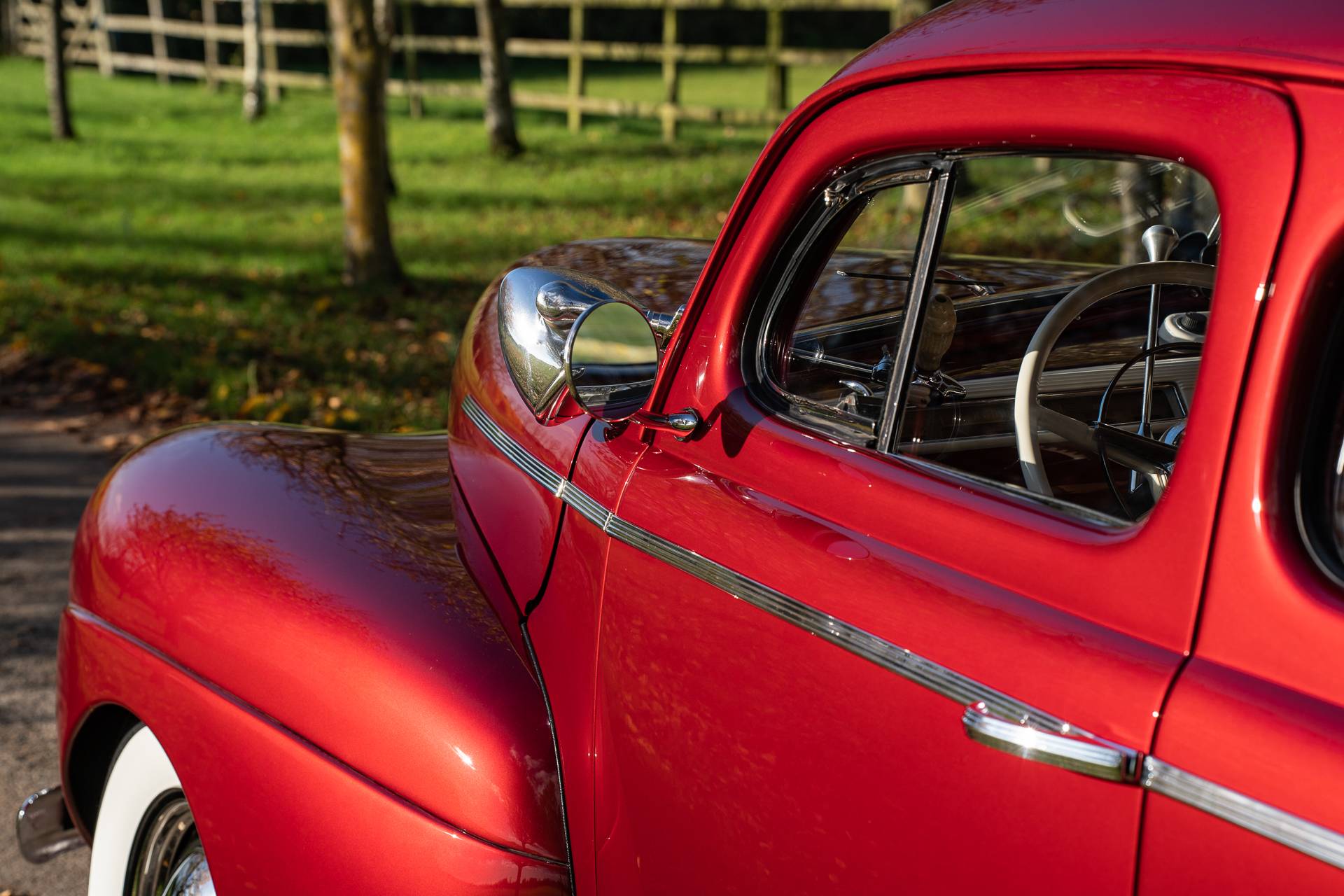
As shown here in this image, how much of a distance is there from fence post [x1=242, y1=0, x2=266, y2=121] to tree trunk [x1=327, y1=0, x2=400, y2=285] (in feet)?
36.9

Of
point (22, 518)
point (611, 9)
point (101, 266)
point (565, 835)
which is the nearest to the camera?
point (565, 835)

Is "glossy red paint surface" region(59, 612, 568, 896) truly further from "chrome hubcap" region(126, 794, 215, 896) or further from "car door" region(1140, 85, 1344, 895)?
"car door" region(1140, 85, 1344, 895)

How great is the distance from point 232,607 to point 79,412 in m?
5.22

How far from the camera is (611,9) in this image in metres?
31.4

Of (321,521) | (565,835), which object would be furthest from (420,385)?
(565,835)

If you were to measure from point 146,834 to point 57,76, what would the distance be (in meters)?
16.1

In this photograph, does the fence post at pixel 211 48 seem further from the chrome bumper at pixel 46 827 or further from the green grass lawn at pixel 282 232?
the chrome bumper at pixel 46 827

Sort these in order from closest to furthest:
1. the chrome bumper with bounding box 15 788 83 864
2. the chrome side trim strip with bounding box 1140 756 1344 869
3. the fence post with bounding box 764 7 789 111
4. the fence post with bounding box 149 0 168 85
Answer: the chrome side trim strip with bounding box 1140 756 1344 869, the chrome bumper with bounding box 15 788 83 864, the fence post with bounding box 764 7 789 111, the fence post with bounding box 149 0 168 85

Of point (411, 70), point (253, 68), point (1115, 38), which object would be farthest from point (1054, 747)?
point (411, 70)

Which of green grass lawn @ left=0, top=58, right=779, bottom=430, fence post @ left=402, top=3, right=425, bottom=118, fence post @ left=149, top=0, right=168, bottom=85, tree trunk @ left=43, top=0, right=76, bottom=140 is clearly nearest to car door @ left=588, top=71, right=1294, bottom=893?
green grass lawn @ left=0, top=58, right=779, bottom=430

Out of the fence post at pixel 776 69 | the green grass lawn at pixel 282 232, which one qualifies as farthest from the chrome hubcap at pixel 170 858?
the fence post at pixel 776 69

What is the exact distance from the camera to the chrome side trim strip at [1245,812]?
3.51 feet

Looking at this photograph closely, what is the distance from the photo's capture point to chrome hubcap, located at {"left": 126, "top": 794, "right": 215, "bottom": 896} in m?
2.29

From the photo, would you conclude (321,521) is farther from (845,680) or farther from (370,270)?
(370,270)
